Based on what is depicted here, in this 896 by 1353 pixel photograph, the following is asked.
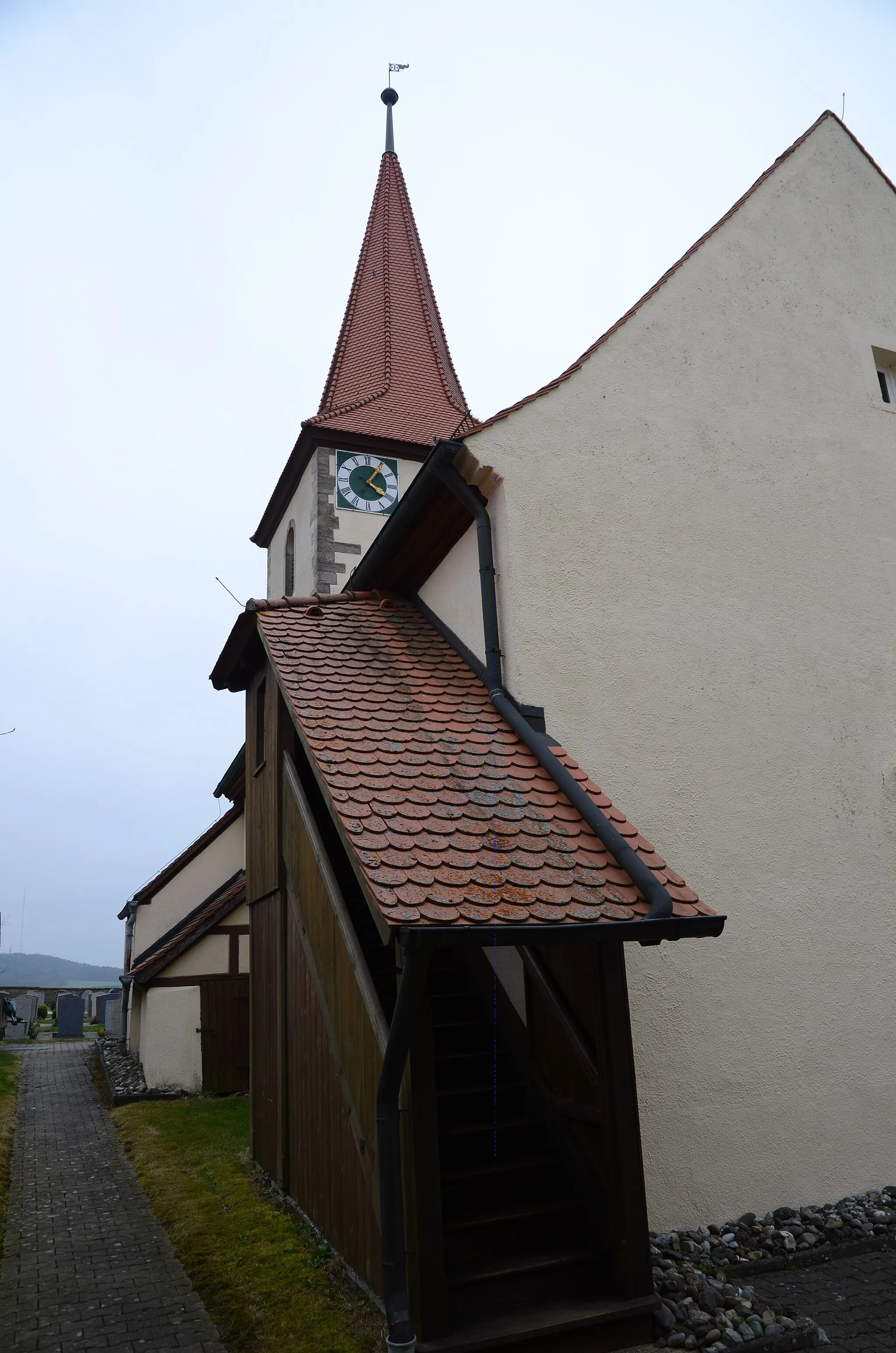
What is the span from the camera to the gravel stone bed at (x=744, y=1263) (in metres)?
4.89

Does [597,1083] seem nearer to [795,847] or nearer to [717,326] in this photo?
[795,847]

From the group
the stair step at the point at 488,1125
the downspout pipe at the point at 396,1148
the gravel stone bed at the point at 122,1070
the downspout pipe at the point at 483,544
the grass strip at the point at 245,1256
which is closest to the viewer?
the downspout pipe at the point at 396,1148

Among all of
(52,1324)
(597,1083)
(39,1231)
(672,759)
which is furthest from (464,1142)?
(39,1231)

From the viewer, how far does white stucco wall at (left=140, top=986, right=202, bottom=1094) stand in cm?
1480

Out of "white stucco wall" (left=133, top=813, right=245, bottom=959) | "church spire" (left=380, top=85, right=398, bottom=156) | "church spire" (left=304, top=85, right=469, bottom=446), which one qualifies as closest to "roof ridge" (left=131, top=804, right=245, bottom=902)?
"white stucco wall" (left=133, top=813, right=245, bottom=959)

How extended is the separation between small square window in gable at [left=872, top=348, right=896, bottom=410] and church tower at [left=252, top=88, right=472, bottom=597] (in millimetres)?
9033

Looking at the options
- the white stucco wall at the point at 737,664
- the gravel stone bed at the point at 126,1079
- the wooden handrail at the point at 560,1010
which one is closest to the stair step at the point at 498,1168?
the wooden handrail at the point at 560,1010

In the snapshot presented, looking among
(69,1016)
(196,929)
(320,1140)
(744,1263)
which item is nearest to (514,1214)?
(744,1263)

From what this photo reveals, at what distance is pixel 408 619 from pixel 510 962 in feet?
10.1

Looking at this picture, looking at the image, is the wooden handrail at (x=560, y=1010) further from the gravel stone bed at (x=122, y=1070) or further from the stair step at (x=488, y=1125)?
the gravel stone bed at (x=122, y=1070)

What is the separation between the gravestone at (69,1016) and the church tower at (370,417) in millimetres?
12324

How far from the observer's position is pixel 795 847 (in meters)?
7.48

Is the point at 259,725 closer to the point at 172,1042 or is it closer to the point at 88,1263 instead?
the point at 88,1263

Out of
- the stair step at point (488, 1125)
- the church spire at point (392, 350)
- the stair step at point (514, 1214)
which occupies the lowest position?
the stair step at point (514, 1214)
